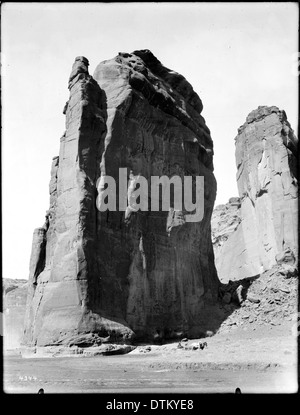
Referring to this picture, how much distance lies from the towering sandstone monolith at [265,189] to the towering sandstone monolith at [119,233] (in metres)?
17.9

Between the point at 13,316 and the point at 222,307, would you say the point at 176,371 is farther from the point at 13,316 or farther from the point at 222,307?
the point at 13,316

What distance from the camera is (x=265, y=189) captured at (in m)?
55.4

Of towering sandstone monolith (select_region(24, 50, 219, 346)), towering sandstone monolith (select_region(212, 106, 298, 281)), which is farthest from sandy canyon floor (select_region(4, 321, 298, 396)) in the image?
towering sandstone monolith (select_region(212, 106, 298, 281))

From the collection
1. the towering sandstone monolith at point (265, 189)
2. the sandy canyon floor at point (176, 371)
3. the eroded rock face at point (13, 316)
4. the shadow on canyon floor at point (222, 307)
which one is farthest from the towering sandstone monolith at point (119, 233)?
the towering sandstone monolith at point (265, 189)

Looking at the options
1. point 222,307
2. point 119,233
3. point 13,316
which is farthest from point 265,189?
point 119,233

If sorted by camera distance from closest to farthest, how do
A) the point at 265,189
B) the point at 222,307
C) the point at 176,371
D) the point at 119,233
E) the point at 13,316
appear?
1. the point at 176,371
2. the point at 119,233
3. the point at 222,307
4. the point at 13,316
5. the point at 265,189

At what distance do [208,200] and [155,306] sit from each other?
450 inches

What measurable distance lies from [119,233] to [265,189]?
104ft

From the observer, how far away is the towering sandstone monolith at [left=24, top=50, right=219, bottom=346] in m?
24.0

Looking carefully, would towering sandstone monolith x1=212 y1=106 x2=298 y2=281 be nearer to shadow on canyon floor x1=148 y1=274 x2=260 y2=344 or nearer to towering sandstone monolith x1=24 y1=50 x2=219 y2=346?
shadow on canyon floor x1=148 y1=274 x2=260 y2=344

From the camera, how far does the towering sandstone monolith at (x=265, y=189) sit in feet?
171

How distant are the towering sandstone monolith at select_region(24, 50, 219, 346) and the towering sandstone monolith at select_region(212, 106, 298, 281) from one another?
17.9m

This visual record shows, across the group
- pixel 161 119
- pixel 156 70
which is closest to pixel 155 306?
pixel 161 119
